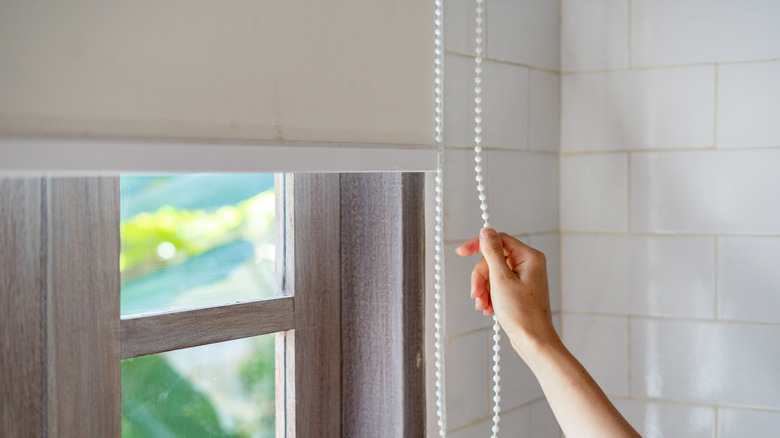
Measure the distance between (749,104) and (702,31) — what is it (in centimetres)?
16

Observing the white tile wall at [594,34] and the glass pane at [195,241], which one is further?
the white tile wall at [594,34]

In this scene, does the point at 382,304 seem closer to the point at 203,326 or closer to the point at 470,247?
the point at 470,247

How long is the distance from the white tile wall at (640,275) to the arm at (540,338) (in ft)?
1.53

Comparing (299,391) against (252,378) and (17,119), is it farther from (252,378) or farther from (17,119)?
(17,119)

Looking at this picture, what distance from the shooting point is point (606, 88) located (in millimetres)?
1413

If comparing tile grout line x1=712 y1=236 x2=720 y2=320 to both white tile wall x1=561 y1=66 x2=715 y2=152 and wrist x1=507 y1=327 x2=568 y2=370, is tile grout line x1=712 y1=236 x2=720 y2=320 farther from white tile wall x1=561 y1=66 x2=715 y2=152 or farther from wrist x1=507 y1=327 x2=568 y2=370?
wrist x1=507 y1=327 x2=568 y2=370

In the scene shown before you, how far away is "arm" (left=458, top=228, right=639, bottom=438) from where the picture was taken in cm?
88

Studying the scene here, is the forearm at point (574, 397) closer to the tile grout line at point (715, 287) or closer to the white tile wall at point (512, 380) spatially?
the white tile wall at point (512, 380)

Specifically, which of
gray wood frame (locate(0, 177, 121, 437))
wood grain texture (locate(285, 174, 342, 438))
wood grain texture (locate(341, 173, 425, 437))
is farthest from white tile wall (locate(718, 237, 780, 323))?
gray wood frame (locate(0, 177, 121, 437))

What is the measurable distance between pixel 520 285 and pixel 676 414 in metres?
0.62

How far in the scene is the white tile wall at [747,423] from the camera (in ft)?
4.25

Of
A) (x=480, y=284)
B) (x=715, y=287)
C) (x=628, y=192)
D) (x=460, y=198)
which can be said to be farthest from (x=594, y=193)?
(x=480, y=284)

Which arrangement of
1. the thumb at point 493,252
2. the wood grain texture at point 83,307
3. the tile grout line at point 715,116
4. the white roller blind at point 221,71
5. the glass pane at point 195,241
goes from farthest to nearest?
the tile grout line at point 715,116 → the thumb at point 493,252 → the glass pane at point 195,241 → the wood grain texture at point 83,307 → the white roller blind at point 221,71

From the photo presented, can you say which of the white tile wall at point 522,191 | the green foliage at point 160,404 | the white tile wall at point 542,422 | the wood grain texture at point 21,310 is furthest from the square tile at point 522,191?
the wood grain texture at point 21,310
